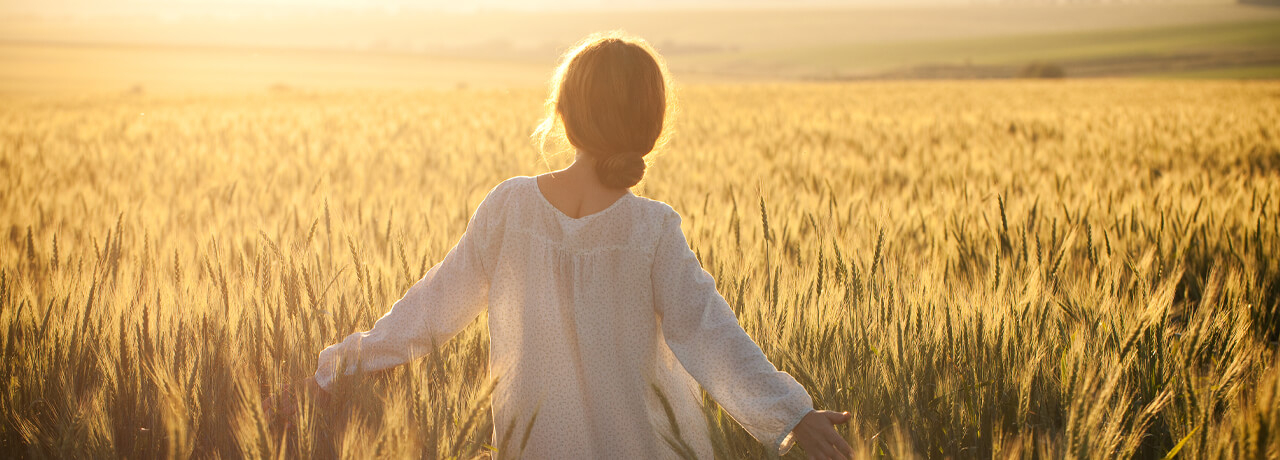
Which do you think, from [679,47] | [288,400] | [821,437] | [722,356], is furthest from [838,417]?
[679,47]

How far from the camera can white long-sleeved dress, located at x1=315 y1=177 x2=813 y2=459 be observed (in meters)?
1.35

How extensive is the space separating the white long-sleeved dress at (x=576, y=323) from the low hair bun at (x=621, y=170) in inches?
2.4

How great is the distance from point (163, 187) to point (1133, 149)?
20.1ft

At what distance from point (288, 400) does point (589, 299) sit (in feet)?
1.80

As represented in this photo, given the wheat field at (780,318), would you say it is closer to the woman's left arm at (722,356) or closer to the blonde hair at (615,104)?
the woman's left arm at (722,356)

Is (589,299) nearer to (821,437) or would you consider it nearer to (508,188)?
(508,188)

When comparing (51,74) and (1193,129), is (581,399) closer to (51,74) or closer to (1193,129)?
(1193,129)

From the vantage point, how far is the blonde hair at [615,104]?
1314 millimetres

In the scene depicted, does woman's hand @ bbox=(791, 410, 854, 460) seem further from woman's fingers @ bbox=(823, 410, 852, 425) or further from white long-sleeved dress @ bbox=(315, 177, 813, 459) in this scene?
white long-sleeved dress @ bbox=(315, 177, 813, 459)

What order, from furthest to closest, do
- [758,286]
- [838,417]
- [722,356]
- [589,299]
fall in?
[758,286]
[589,299]
[722,356]
[838,417]

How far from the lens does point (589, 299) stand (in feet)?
4.58

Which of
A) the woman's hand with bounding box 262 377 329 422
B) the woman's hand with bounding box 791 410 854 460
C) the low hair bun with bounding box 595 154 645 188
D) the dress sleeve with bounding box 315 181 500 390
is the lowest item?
the woman's hand with bounding box 791 410 854 460

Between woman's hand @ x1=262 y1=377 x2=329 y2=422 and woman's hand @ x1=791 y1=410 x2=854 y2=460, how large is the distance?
80 centimetres

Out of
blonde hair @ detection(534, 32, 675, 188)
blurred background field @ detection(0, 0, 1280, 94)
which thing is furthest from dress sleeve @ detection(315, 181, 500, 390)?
blurred background field @ detection(0, 0, 1280, 94)
